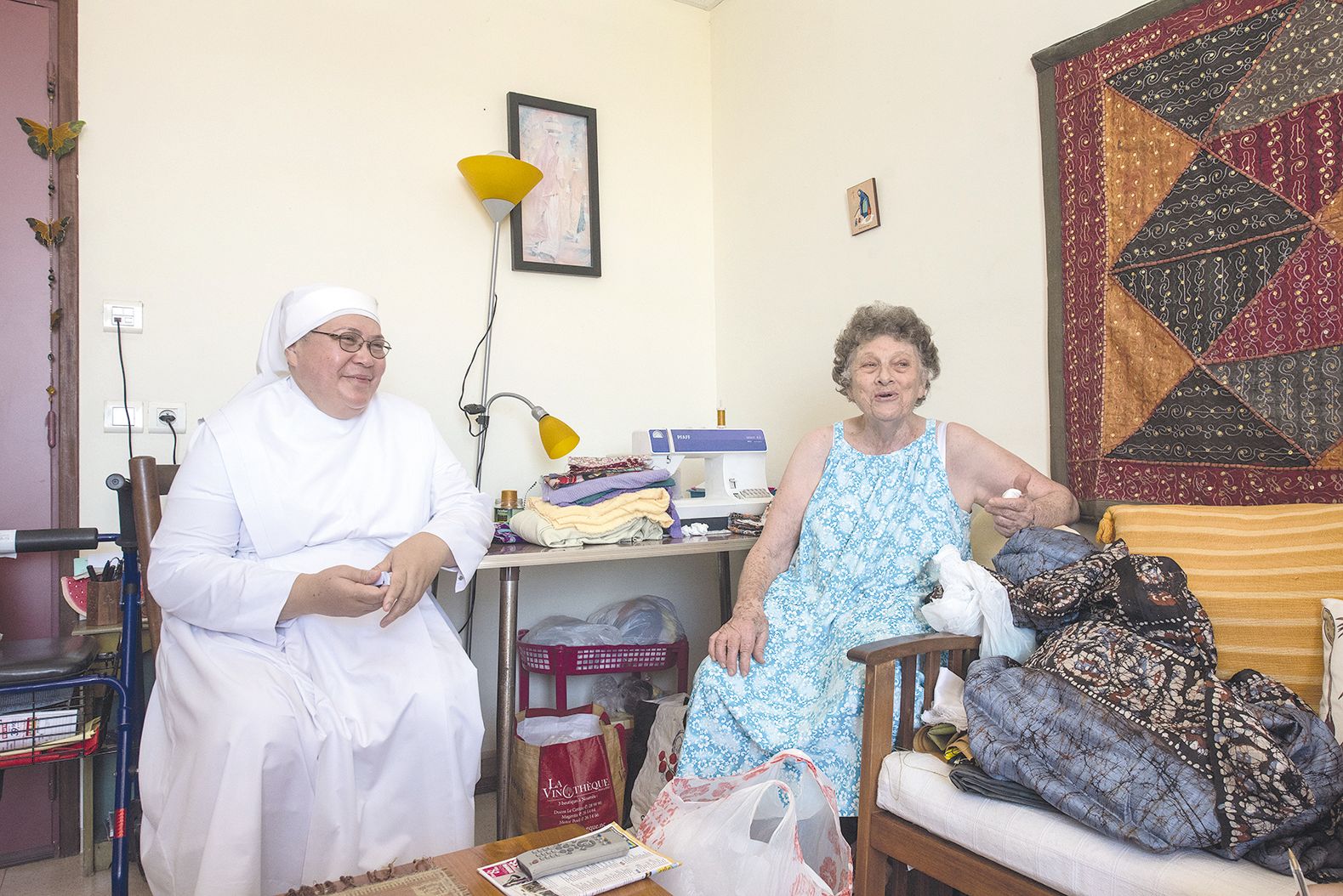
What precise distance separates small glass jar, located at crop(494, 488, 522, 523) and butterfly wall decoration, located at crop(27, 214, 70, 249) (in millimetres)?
1385

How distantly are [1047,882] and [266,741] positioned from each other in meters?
1.30

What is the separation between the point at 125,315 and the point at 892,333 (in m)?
2.10

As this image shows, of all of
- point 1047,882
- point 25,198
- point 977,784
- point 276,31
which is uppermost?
point 276,31

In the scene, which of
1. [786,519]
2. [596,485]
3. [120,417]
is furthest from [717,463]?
[120,417]

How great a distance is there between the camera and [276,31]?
278 centimetres

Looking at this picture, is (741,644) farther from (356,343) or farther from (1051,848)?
(356,343)

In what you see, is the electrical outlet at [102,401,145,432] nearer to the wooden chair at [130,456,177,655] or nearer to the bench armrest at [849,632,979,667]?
the wooden chair at [130,456,177,655]

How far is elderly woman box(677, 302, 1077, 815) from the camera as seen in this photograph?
1.85 m

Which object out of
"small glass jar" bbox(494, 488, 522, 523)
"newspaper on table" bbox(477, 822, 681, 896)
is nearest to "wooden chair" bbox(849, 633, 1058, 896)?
"newspaper on table" bbox(477, 822, 681, 896)

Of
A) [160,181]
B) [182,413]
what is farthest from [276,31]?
[182,413]

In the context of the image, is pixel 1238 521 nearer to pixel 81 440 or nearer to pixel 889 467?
pixel 889 467

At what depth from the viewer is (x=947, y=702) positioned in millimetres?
1654

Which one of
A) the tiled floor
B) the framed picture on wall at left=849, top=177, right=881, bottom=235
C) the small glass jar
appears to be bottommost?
the tiled floor

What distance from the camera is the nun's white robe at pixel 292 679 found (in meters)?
1.62
